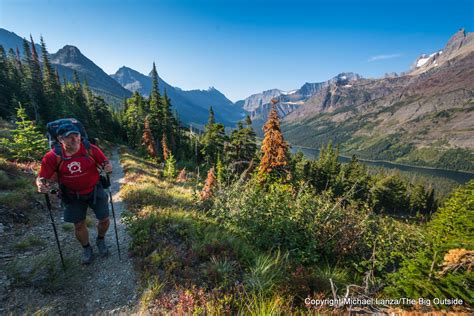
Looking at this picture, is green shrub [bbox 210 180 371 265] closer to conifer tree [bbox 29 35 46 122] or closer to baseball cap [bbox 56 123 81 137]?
baseball cap [bbox 56 123 81 137]

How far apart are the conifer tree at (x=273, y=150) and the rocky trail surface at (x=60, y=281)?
13.2 m

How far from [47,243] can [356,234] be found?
24.2 feet

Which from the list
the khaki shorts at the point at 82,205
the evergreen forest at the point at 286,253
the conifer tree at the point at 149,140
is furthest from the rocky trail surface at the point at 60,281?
the conifer tree at the point at 149,140

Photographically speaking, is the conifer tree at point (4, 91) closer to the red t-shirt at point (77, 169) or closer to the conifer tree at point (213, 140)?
the conifer tree at point (213, 140)

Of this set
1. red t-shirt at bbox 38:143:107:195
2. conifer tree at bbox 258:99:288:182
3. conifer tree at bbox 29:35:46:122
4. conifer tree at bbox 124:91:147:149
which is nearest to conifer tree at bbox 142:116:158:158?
conifer tree at bbox 124:91:147:149

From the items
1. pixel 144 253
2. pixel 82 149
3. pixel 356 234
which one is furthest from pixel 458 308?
pixel 82 149

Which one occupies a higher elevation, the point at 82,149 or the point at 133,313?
the point at 82,149

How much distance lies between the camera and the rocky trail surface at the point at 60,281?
128 inches

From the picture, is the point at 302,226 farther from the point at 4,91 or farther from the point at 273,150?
the point at 4,91

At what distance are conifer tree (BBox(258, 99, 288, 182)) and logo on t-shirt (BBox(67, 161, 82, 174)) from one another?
13.9 m

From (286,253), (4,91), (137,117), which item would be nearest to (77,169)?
(286,253)

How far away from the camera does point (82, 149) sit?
13.0 ft

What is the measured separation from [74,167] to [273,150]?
14.4 m

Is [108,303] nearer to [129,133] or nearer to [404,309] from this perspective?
[404,309]
